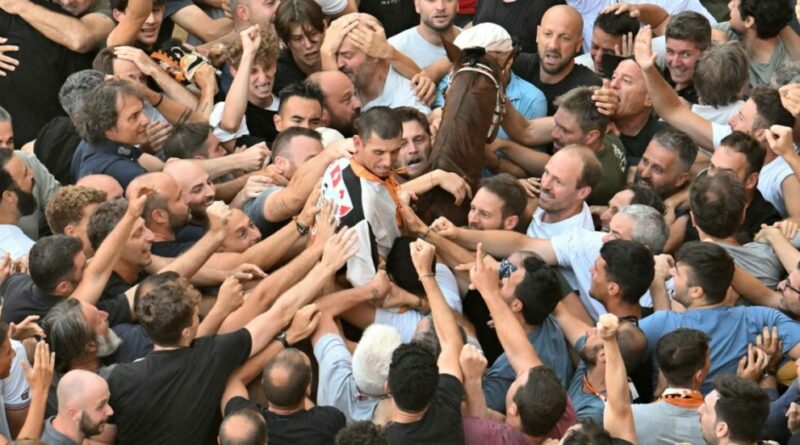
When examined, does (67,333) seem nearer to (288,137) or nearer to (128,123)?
(128,123)

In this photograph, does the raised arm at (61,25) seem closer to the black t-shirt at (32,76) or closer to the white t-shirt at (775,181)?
the black t-shirt at (32,76)

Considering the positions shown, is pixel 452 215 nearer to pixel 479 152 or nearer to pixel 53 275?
pixel 479 152

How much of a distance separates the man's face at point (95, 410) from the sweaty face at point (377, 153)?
207 centimetres

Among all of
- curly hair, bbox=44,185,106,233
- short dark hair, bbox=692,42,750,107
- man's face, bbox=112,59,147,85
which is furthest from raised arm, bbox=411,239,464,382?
short dark hair, bbox=692,42,750,107

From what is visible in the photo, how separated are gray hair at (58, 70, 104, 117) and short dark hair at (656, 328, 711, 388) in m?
4.13

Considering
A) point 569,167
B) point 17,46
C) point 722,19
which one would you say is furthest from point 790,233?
point 17,46

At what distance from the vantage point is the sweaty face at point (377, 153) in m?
9.64

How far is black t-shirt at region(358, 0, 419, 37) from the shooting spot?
44.2 ft

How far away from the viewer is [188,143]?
449 inches

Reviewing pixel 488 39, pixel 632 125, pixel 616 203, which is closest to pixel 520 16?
pixel 632 125

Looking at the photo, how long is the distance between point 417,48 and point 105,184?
3160 millimetres

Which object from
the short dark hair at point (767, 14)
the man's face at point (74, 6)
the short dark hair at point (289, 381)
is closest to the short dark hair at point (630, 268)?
the short dark hair at point (289, 381)

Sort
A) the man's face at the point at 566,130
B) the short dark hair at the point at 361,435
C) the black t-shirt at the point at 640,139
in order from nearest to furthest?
the short dark hair at the point at 361,435
the man's face at the point at 566,130
the black t-shirt at the point at 640,139

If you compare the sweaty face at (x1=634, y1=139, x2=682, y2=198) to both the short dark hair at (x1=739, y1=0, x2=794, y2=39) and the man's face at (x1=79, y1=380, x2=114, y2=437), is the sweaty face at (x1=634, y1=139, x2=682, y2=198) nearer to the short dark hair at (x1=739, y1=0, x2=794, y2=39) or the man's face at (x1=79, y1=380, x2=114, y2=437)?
the short dark hair at (x1=739, y1=0, x2=794, y2=39)
